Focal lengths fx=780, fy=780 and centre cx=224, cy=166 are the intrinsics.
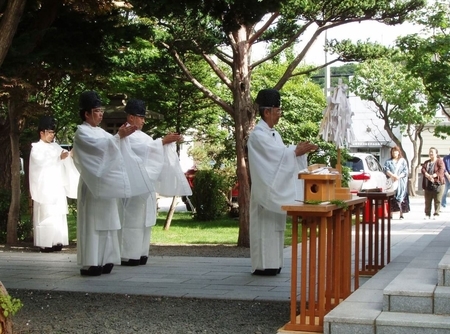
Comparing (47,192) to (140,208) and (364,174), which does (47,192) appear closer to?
(140,208)

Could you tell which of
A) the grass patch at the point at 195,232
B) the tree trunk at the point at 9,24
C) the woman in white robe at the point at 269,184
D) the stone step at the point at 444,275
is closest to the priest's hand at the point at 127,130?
the woman in white robe at the point at 269,184

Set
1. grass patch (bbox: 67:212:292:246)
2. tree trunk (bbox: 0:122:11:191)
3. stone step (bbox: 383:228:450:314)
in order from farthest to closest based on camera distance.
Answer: grass patch (bbox: 67:212:292:246) → tree trunk (bbox: 0:122:11:191) → stone step (bbox: 383:228:450:314)

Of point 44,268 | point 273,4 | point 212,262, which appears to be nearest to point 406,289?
point 273,4

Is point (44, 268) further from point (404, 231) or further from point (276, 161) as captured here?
point (404, 231)

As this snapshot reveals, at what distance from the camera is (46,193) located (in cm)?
1244

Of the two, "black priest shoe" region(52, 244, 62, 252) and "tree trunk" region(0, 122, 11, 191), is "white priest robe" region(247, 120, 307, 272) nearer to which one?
"black priest shoe" region(52, 244, 62, 252)

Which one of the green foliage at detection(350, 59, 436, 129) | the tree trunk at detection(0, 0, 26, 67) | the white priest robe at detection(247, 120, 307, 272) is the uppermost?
the green foliage at detection(350, 59, 436, 129)

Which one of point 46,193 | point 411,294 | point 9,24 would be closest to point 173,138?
point 46,193

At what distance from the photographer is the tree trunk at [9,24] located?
6.36 meters

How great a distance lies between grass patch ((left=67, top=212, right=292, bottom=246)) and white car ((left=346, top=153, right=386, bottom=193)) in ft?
12.5

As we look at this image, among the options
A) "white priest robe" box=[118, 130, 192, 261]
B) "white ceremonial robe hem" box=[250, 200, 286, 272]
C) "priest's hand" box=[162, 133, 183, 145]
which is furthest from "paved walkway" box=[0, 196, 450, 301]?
"priest's hand" box=[162, 133, 183, 145]

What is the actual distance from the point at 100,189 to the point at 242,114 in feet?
15.0

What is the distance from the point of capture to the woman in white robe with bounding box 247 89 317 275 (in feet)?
26.6

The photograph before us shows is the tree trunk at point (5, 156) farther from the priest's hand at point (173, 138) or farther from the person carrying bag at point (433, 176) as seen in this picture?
the person carrying bag at point (433, 176)
